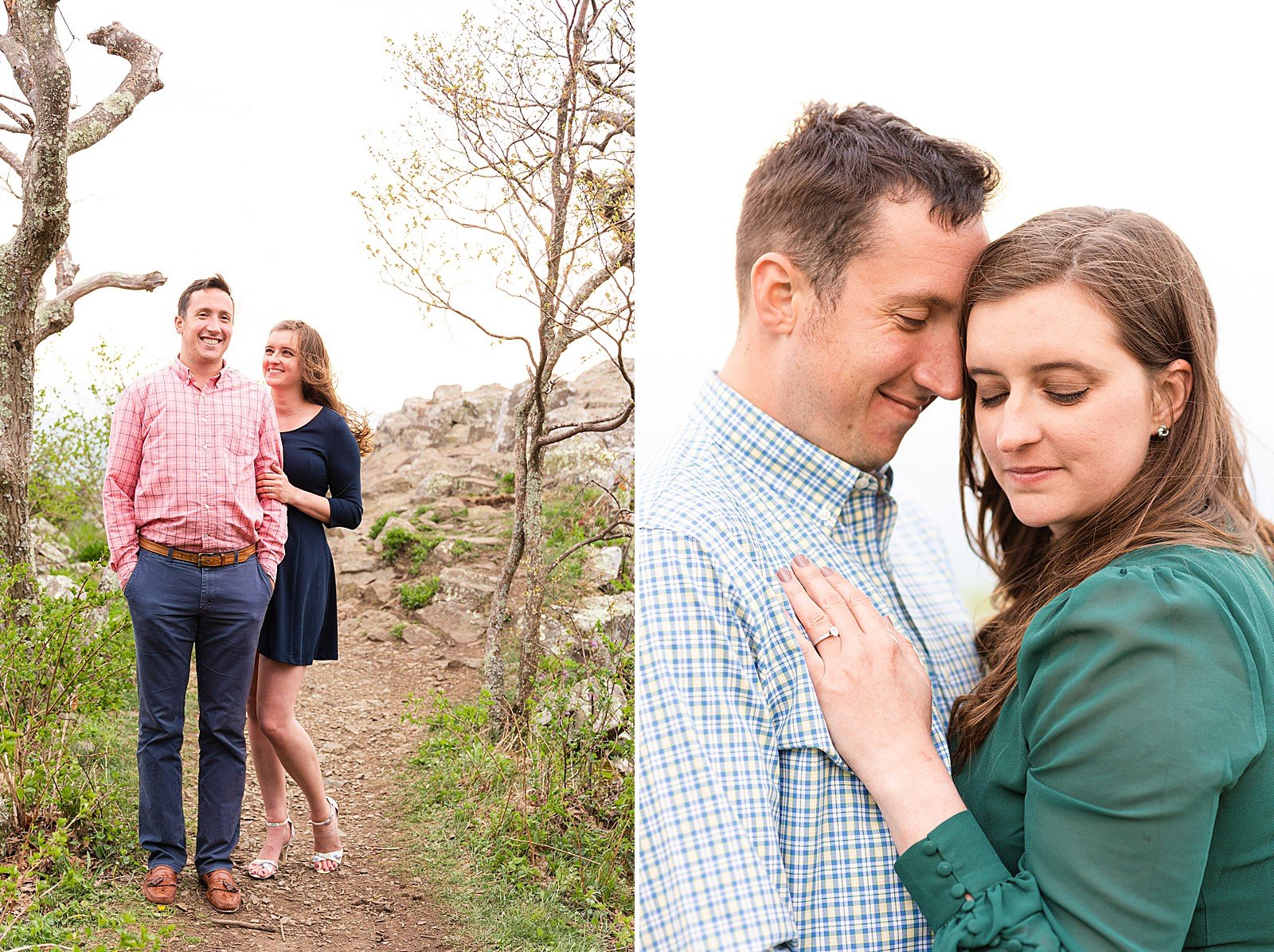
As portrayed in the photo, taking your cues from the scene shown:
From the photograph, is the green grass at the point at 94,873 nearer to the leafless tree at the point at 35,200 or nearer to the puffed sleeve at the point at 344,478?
the leafless tree at the point at 35,200

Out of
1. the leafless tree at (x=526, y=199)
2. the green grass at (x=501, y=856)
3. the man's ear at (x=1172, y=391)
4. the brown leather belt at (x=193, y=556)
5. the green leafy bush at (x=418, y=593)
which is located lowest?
the green grass at (x=501, y=856)

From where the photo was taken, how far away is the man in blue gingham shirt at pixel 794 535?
3.74ft

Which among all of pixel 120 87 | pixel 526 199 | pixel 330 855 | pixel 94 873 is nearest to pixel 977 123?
pixel 526 199

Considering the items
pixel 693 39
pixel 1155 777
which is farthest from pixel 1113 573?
pixel 693 39

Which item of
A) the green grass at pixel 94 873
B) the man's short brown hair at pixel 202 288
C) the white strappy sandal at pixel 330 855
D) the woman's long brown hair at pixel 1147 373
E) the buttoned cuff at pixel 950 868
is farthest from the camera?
the white strappy sandal at pixel 330 855

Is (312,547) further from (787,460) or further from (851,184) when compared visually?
(851,184)

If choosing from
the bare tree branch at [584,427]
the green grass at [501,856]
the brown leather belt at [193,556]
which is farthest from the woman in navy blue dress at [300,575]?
the bare tree branch at [584,427]

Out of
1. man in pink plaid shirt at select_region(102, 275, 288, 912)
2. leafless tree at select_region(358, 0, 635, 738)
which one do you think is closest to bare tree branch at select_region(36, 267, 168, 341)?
man in pink plaid shirt at select_region(102, 275, 288, 912)

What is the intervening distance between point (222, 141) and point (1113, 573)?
1785mm

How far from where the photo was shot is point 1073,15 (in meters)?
2.21

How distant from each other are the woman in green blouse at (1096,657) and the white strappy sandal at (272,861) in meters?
1.22

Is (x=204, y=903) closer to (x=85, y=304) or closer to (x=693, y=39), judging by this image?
(x=85, y=304)

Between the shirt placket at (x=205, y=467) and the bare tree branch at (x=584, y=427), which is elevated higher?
the bare tree branch at (x=584, y=427)

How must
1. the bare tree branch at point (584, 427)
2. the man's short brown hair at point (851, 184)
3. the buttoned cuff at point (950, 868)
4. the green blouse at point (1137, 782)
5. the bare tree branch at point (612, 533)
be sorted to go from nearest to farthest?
the green blouse at point (1137, 782) < the buttoned cuff at point (950, 868) < the man's short brown hair at point (851, 184) < the bare tree branch at point (584, 427) < the bare tree branch at point (612, 533)
